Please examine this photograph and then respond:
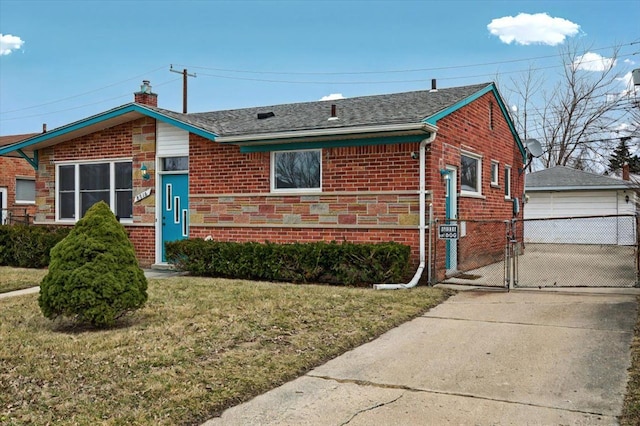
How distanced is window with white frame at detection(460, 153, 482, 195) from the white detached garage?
931 centimetres

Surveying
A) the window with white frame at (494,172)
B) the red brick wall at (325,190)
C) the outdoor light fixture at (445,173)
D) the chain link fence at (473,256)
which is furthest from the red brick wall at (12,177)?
the outdoor light fixture at (445,173)

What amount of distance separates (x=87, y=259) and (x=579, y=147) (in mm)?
36003

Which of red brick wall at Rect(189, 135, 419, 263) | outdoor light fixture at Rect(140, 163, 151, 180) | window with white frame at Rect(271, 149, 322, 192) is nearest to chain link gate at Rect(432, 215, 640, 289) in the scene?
red brick wall at Rect(189, 135, 419, 263)

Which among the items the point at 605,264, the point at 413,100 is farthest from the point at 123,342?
the point at 605,264

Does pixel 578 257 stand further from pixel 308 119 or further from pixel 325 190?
pixel 308 119

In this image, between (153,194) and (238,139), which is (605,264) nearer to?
(238,139)

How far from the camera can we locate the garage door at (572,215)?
23688mm

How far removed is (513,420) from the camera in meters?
4.54

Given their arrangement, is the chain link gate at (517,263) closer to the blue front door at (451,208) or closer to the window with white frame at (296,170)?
the blue front door at (451,208)

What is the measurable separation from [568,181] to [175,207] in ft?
55.1

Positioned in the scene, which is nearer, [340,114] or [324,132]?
[324,132]

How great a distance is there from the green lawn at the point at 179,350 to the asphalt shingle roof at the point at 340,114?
366 cm

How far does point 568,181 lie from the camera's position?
80.5 ft

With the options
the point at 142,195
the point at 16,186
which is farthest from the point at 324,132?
the point at 16,186
